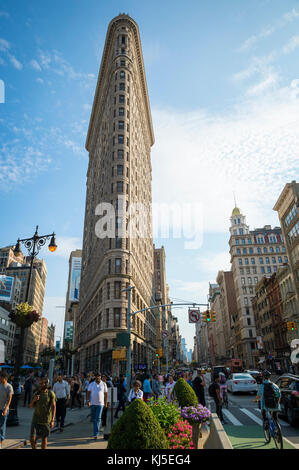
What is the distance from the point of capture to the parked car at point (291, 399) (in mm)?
11527

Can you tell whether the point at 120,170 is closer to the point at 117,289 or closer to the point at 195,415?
the point at 117,289

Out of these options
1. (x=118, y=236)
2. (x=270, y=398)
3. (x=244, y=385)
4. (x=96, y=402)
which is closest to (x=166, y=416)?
(x=270, y=398)

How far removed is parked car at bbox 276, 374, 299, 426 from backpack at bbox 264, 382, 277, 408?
9.86ft

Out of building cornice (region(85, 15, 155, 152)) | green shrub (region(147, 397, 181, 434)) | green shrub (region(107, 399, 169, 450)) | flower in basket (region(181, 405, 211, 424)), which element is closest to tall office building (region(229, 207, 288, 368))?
building cornice (region(85, 15, 155, 152))

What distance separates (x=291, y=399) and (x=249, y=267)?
9456 centimetres

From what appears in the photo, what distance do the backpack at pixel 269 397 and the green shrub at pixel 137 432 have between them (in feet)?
19.6

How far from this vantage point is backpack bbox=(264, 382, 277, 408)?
900 centimetres

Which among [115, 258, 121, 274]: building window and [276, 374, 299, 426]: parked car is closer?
[276, 374, 299, 426]: parked car

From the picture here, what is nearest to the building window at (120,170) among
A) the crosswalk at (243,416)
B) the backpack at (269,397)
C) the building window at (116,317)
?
the building window at (116,317)

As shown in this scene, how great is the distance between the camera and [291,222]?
53.9 m

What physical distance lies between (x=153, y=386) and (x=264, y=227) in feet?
343

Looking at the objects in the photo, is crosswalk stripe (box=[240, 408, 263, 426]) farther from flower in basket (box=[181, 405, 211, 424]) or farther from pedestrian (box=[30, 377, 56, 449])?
pedestrian (box=[30, 377, 56, 449])
